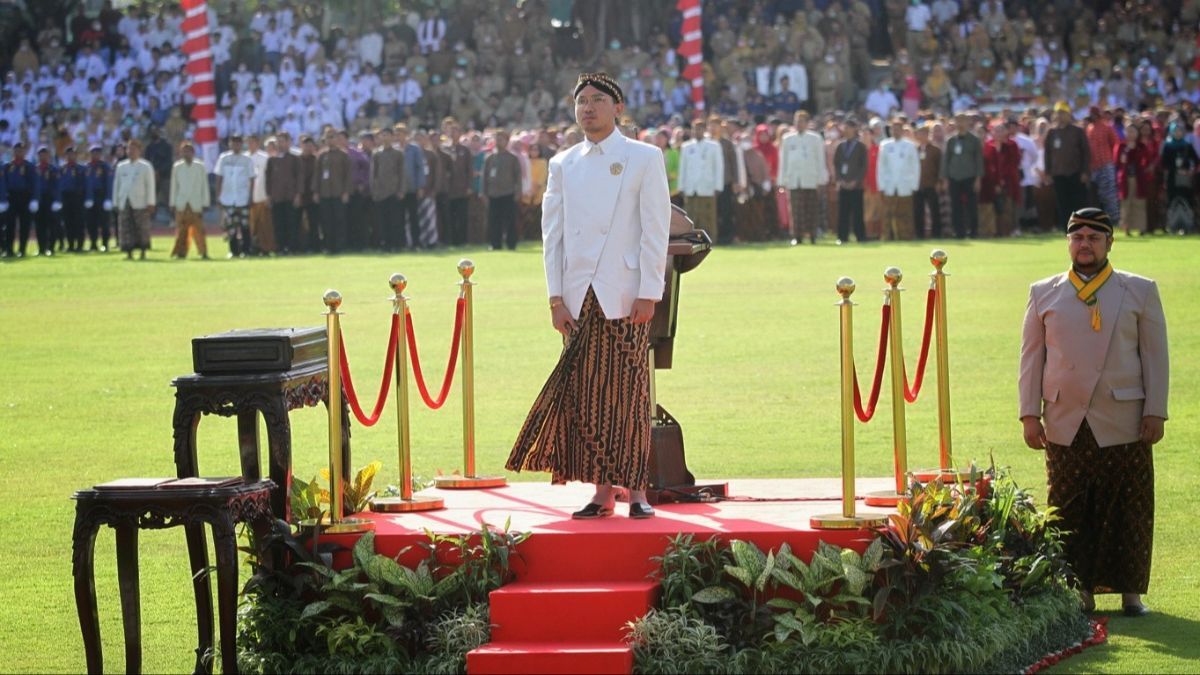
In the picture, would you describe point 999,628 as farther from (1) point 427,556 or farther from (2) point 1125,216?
(2) point 1125,216

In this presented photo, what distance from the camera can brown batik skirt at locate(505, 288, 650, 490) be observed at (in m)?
8.38

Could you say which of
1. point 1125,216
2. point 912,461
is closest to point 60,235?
point 1125,216

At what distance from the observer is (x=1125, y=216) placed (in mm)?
30828

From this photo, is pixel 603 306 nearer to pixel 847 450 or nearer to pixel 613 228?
pixel 613 228

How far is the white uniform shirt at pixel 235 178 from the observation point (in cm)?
3238

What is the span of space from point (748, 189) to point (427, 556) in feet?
82.1

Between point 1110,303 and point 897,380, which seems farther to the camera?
point 1110,303

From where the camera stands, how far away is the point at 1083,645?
811 centimetres

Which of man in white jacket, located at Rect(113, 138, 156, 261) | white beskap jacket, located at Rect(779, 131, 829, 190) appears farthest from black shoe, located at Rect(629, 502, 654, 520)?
man in white jacket, located at Rect(113, 138, 156, 261)

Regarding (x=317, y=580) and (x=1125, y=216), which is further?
(x=1125, y=216)

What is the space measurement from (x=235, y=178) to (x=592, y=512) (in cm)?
2500

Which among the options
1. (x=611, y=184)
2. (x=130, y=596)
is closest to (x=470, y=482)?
(x=611, y=184)

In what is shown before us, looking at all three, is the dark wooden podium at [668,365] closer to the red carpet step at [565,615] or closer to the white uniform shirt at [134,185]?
the red carpet step at [565,615]

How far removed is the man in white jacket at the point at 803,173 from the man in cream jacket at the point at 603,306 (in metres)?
23.3
